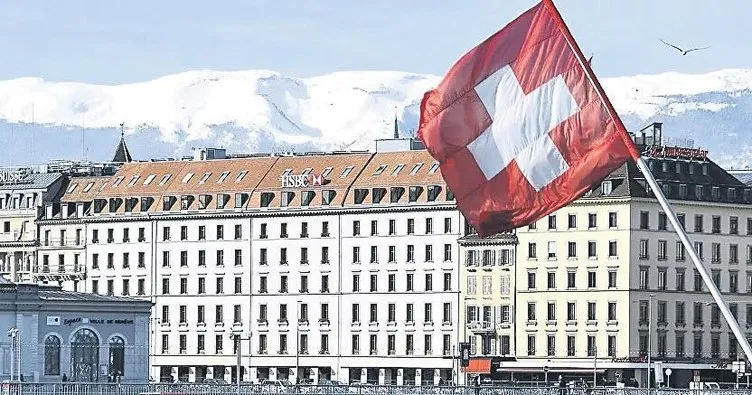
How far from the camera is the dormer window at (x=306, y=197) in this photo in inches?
7057

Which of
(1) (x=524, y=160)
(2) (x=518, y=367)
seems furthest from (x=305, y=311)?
(1) (x=524, y=160)

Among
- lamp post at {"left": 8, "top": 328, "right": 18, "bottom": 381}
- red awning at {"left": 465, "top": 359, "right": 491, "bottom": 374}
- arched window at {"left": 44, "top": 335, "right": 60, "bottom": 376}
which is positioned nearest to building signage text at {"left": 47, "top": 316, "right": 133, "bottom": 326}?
arched window at {"left": 44, "top": 335, "right": 60, "bottom": 376}

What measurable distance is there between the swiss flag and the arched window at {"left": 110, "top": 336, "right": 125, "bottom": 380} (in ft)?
306

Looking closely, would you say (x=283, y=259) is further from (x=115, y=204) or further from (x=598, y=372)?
(x=598, y=372)

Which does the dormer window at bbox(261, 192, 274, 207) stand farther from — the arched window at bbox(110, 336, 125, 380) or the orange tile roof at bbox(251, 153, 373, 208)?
the arched window at bbox(110, 336, 125, 380)

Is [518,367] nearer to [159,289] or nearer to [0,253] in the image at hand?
[159,289]

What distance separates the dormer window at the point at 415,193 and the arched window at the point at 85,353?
4194 cm

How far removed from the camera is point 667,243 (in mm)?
166000

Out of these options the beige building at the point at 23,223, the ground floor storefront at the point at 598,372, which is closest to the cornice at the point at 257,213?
the beige building at the point at 23,223

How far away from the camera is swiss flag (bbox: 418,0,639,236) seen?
39.6m

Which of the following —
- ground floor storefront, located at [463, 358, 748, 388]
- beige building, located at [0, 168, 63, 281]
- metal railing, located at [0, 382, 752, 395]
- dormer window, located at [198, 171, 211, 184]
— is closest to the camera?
metal railing, located at [0, 382, 752, 395]

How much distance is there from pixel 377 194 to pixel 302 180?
766cm

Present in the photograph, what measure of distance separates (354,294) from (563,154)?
137561 millimetres

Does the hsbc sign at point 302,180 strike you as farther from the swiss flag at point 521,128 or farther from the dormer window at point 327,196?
the swiss flag at point 521,128
